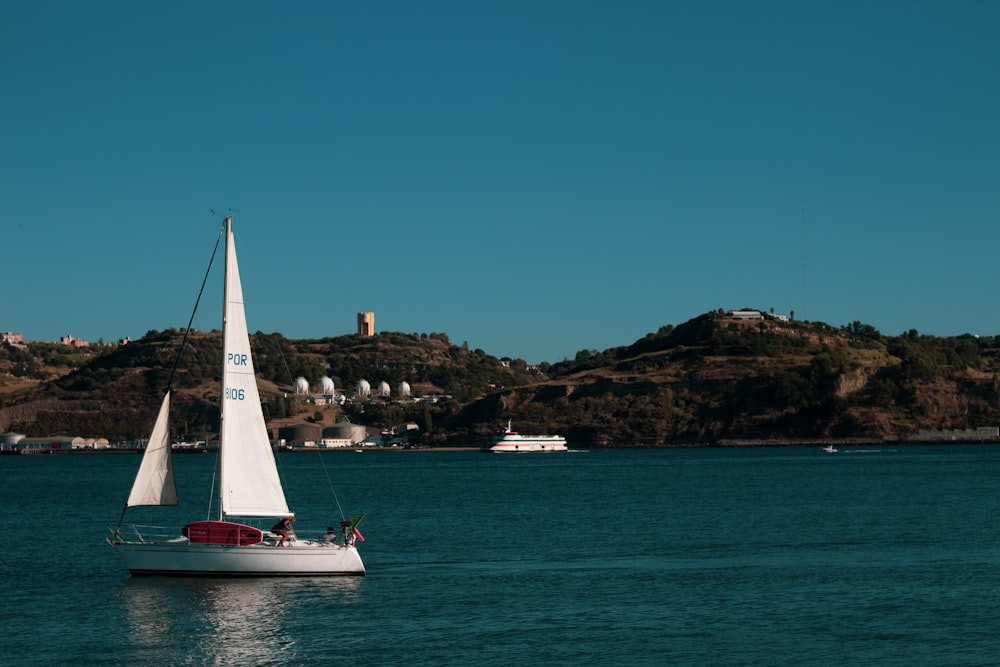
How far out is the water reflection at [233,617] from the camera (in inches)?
1114

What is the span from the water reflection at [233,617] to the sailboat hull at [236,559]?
12.7 inches

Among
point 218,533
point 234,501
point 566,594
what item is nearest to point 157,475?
point 234,501

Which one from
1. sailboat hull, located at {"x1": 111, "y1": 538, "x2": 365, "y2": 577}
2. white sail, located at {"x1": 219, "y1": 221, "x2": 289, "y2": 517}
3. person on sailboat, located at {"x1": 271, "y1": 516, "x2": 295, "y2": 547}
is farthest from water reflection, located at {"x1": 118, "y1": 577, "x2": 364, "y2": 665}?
white sail, located at {"x1": 219, "y1": 221, "x2": 289, "y2": 517}

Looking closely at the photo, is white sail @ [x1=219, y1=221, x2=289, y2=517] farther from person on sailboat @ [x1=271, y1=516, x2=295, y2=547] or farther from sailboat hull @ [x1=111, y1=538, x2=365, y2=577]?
sailboat hull @ [x1=111, y1=538, x2=365, y2=577]

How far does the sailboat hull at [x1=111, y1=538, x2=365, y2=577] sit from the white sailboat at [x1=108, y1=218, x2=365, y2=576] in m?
0.03

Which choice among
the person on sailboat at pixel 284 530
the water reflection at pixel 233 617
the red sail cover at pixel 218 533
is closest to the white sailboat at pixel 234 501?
the red sail cover at pixel 218 533

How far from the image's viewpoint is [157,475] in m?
36.4

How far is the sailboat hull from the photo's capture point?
117 ft

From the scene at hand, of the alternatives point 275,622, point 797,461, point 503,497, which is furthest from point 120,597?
point 797,461

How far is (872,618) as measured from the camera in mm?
30969

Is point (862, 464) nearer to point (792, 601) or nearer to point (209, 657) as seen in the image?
point (792, 601)

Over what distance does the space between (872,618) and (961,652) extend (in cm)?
398

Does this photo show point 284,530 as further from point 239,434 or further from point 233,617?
point 233,617

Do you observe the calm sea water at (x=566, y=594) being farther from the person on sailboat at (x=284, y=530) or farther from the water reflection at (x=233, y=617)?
the person on sailboat at (x=284, y=530)
